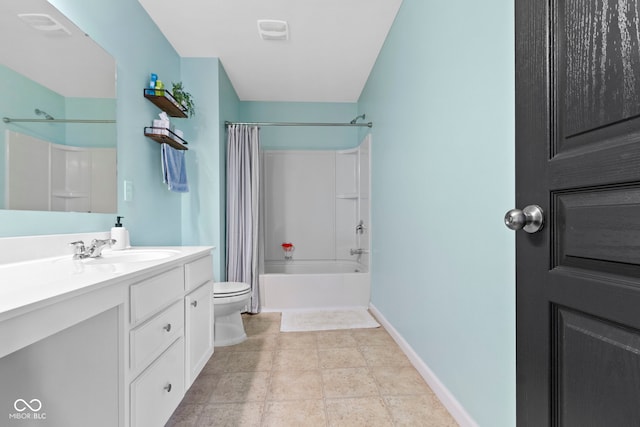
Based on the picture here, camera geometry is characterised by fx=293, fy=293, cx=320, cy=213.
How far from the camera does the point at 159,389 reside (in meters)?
1.14

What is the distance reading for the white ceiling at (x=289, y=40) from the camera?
6.77ft

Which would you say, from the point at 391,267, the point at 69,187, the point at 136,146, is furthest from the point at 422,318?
the point at 136,146

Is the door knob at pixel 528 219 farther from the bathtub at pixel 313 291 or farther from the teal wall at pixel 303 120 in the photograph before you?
the teal wall at pixel 303 120

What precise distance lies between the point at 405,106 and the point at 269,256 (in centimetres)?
249

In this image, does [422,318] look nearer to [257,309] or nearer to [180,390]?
[180,390]

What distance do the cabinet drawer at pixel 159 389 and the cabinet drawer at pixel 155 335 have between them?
4cm

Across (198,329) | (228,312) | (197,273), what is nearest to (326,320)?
(228,312)

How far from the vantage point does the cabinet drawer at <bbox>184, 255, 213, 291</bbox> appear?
141cm

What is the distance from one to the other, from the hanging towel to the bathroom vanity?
3.26 feet

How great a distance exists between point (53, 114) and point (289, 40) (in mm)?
1788

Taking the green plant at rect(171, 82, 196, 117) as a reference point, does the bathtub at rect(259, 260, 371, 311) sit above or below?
below

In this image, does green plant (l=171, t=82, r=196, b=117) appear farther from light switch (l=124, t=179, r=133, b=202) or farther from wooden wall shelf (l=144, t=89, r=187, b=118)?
light switch (l=124, t=179, r=133, b=202)

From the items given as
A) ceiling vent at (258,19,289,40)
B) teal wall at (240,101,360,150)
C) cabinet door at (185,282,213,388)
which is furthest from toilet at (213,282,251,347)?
teal wall at (240,101,360,150)

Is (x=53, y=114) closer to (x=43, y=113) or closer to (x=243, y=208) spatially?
(x=43, y=113)
